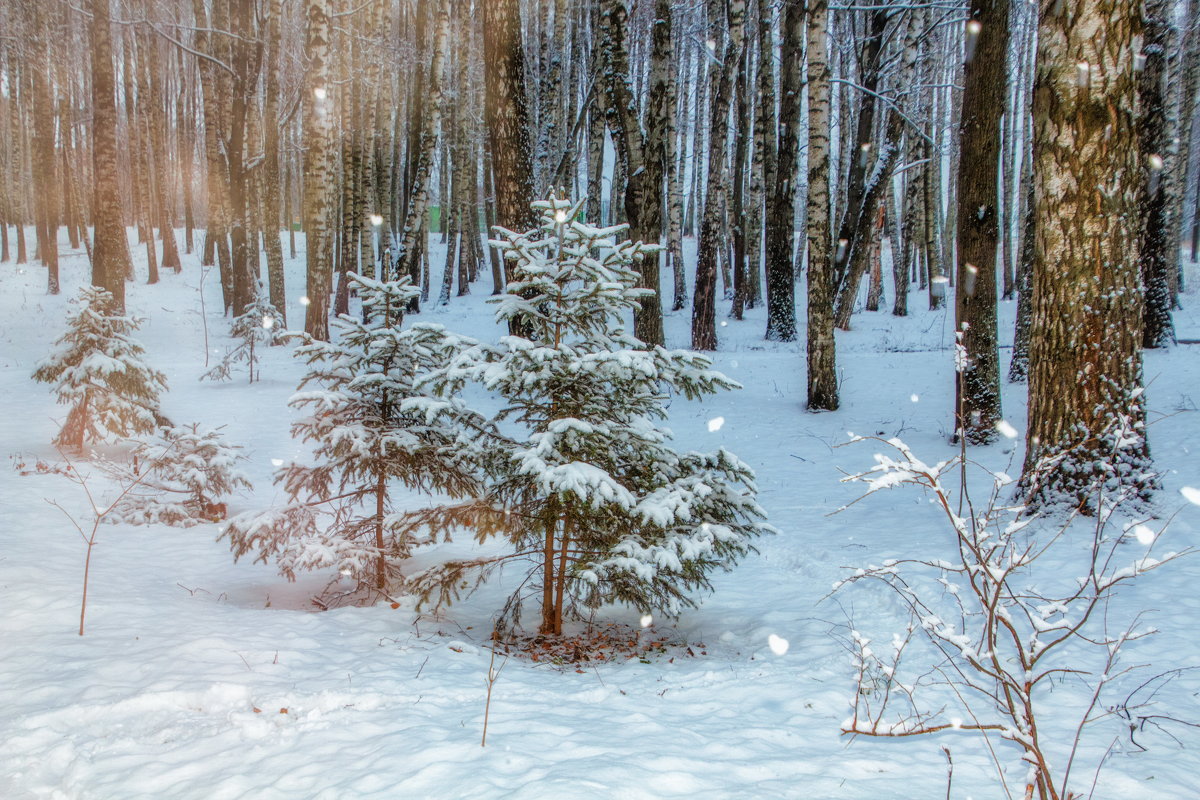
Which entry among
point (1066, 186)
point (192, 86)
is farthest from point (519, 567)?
point (192, 86)

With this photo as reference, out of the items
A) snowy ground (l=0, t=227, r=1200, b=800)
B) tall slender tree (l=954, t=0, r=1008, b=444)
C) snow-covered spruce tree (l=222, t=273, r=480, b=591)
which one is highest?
tall slender tree (l=954, t=0, r=1008, b=444)

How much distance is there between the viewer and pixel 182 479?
281 inches

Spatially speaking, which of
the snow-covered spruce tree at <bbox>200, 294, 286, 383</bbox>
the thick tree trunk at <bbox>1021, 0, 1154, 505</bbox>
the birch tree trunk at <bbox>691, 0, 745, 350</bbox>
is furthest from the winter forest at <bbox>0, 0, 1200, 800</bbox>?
the birch tree trunk at <bbox>691, 0, 745, 350</bbox>

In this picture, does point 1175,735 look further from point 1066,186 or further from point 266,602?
point 266,602

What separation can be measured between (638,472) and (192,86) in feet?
121

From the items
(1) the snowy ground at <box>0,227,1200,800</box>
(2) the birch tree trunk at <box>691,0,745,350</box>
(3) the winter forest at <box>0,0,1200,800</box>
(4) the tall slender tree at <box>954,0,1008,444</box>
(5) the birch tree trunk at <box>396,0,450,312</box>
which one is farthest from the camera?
(5) the birch tree trunk at <box>396,0,450,312</box>

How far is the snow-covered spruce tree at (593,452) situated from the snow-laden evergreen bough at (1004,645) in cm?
122

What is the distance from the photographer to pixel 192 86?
32375 millimetres

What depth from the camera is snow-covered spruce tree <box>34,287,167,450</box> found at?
26.6 feet

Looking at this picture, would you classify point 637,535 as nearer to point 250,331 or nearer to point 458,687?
point 458,687

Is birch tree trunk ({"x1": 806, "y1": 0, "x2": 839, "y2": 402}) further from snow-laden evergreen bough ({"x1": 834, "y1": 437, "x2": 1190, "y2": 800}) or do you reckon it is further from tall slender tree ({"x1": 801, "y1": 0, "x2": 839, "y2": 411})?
snow-laden evergreen bough ({"x1": 834, "y1": 437, "x2": 1190, "y2": 800})

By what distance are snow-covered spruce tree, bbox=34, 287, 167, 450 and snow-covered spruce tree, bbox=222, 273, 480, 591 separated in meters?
4.25

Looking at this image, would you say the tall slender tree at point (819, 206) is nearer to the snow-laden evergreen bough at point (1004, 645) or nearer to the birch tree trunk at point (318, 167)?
the snow-laden evergreen bough at point (1004, 645)

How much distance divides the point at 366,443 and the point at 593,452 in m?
1.78
